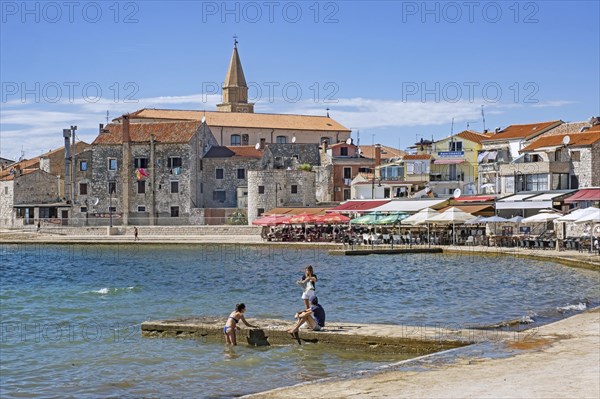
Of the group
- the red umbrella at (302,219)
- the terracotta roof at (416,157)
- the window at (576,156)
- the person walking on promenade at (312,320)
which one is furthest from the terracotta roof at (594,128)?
the person walking on promenade at (312,320)

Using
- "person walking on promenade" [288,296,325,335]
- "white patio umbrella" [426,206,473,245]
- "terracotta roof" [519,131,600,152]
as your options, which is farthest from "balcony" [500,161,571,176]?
"person walking on promenade" [288,296,325,335]

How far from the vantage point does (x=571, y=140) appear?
60.8 m

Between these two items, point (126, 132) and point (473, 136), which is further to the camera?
Result: point (126, 132)

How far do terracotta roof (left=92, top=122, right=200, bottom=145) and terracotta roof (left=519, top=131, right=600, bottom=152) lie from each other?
30076mm

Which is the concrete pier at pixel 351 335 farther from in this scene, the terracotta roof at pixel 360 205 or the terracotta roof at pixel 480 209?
the terracotta roof at pixel 360 205

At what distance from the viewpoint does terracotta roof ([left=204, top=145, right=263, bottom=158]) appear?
265 ft

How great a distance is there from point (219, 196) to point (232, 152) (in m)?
4.38

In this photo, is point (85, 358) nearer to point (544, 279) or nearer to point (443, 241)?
point (544, 279)

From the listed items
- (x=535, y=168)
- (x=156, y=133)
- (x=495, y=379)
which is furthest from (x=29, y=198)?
(x=495, y=379)

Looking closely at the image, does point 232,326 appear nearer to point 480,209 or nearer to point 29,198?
point 480,209

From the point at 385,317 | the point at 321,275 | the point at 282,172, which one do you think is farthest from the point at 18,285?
the point at 282,172

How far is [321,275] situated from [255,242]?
68.9ft

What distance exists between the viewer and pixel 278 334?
725 inches

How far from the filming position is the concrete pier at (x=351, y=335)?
16.6 m
